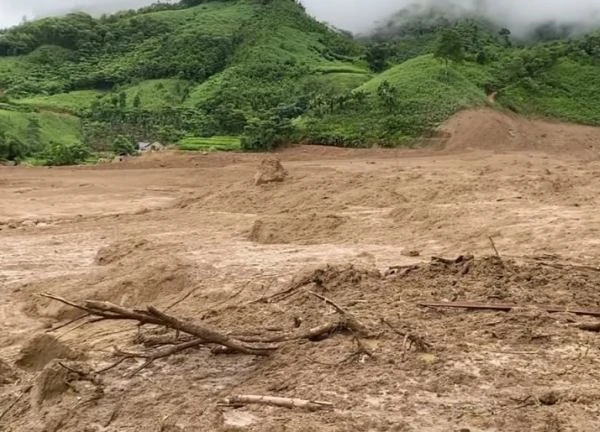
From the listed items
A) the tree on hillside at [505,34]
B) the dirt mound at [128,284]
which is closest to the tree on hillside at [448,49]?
the tree on hillside at [505,34]

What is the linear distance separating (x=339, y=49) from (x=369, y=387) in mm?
48162

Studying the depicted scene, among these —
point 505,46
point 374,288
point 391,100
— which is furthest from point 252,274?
point 505,46

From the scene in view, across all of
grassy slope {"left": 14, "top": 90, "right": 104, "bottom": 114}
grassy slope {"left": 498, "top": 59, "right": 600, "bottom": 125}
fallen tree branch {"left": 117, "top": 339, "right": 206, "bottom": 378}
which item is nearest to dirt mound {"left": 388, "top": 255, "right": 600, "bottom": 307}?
fallen tree branch {"left": 117, "top": 339, "right": 206, "bottom": 378}

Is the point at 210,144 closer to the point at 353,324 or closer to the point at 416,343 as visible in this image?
the point at 353,324

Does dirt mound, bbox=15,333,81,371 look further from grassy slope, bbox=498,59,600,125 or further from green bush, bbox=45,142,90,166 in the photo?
grassy slope, bbox=498,59,600,125

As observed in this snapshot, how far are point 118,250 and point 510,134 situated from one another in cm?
1938

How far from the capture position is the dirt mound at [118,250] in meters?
10.1

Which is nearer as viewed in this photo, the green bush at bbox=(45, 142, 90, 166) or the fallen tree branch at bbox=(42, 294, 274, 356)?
the fallen tree branch at bbox=(42, 294, 274, 356)

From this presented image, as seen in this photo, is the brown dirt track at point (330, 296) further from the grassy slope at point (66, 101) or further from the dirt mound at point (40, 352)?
the grassy slope at point (66, 101)

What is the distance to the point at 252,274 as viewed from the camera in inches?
324

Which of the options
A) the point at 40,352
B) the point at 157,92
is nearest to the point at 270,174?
the point at 40,352

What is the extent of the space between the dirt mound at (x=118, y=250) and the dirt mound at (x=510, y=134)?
1675 cm

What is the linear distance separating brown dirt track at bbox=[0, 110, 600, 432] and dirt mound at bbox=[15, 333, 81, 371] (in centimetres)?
2

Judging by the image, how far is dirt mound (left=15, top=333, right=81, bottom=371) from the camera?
587 centimetres
